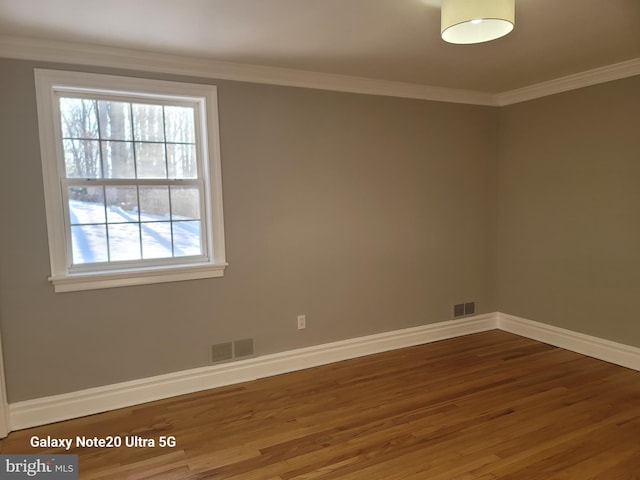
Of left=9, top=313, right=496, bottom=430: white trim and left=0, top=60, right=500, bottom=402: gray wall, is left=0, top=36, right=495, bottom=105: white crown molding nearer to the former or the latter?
left=0, top=60, right=500, bottom=402: gray wall

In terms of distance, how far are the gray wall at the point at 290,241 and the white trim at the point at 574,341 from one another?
0.90 feet

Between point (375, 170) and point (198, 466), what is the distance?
2639 millimetres

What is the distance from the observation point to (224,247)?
330 cm

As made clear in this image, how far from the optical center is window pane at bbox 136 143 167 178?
3.08m

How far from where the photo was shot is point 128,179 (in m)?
3.04

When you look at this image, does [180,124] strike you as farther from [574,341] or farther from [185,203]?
[574,341]

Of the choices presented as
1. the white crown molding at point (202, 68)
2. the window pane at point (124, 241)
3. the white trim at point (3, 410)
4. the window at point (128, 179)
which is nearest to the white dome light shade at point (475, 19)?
the white crown molding at point (202, 68)

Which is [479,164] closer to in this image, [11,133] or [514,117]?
[514,117]

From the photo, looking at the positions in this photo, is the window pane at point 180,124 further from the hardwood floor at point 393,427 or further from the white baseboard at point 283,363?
the hardwood floor at point 393,427

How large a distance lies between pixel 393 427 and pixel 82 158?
2.66 metres

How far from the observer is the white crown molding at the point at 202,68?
265cm

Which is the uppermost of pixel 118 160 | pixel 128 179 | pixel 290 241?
pixel 118 160

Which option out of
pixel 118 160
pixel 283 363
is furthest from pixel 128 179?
pixel 283 363

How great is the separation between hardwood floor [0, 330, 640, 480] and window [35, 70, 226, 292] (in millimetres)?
978
